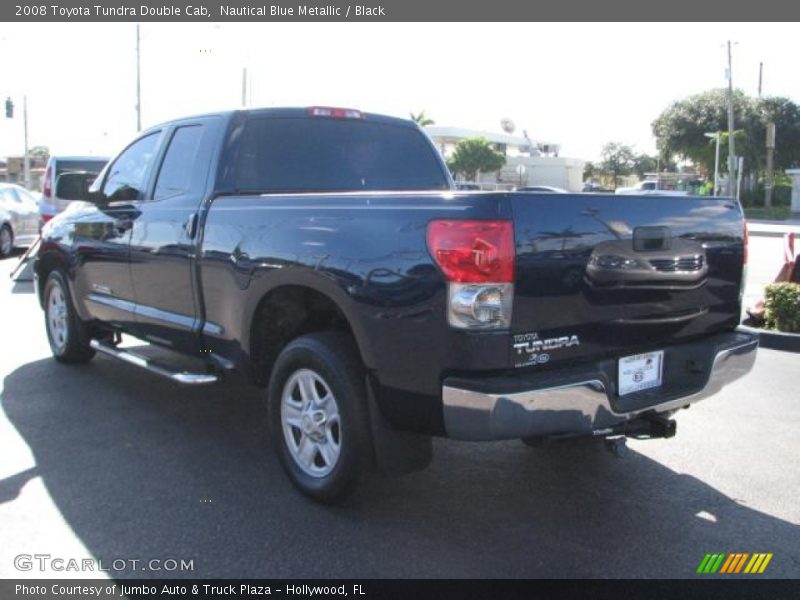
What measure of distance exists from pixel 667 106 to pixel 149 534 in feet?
185

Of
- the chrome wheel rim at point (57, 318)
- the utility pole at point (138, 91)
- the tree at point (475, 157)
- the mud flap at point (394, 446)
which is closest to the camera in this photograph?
the mud flap at point (394, 446)

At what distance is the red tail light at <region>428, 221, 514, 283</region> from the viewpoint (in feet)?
10.1

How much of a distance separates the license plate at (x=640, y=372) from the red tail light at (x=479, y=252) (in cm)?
83

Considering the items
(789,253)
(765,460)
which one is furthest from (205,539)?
(789,253)

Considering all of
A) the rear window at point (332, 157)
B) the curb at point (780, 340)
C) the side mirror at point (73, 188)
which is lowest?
the curb at point (780, 340)

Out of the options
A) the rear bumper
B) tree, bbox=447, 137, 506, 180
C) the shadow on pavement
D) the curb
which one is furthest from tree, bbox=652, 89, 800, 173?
the rear bumper

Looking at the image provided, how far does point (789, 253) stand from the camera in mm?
8852

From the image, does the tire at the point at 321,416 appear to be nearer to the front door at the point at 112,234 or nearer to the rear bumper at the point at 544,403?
the rear bumper at the point at 544,403

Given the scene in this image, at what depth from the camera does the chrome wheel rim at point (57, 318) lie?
6.50 metres

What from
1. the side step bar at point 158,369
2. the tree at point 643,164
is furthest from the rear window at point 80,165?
the tree at point 643,164

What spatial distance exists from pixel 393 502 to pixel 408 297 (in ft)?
4.16

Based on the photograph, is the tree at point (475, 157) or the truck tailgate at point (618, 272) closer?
the truck tailgate at point (618, 272)

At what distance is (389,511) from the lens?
150 inches

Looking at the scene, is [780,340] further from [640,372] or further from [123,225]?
[123,225]
